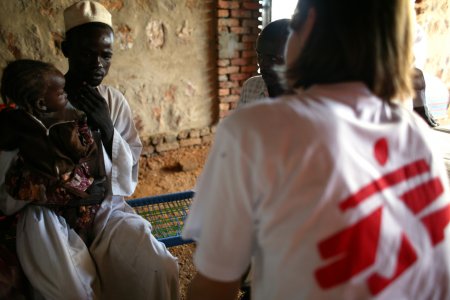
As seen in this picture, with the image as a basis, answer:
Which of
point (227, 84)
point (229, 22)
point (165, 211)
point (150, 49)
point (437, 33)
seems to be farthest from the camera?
point (437, 33)

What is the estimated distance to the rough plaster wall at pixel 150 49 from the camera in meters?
3.15

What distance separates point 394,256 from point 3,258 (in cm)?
Result: 145

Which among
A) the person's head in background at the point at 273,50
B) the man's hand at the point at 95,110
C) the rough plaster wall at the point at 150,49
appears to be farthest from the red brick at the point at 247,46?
the man's hand at the point at 95,110

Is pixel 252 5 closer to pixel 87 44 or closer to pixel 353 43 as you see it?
→ pixel 87 44

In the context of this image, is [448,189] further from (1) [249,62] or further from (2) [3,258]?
(1) [249,62]

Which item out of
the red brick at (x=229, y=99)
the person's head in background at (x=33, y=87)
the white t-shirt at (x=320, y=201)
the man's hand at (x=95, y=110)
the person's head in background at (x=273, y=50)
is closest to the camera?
the white t-shirt at (x=320, y=201)

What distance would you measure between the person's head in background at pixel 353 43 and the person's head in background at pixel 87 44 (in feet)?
4.16

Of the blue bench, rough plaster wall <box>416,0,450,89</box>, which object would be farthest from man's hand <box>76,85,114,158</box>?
rough plaster wall <box>416,0,450,89</box>

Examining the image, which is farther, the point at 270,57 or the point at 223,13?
the point at 223,13

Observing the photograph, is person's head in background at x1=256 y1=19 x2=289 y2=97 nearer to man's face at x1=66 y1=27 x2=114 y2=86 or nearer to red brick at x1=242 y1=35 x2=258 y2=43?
man's face at x1=66 y1=27 x2=114 y2=86

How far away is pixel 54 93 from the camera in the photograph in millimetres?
1370

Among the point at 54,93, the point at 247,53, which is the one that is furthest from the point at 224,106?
the point at 54,93

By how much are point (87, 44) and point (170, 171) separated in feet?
8.17

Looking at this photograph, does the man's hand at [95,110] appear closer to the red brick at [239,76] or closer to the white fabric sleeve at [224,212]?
the white fabric sleeve at [224,212]
